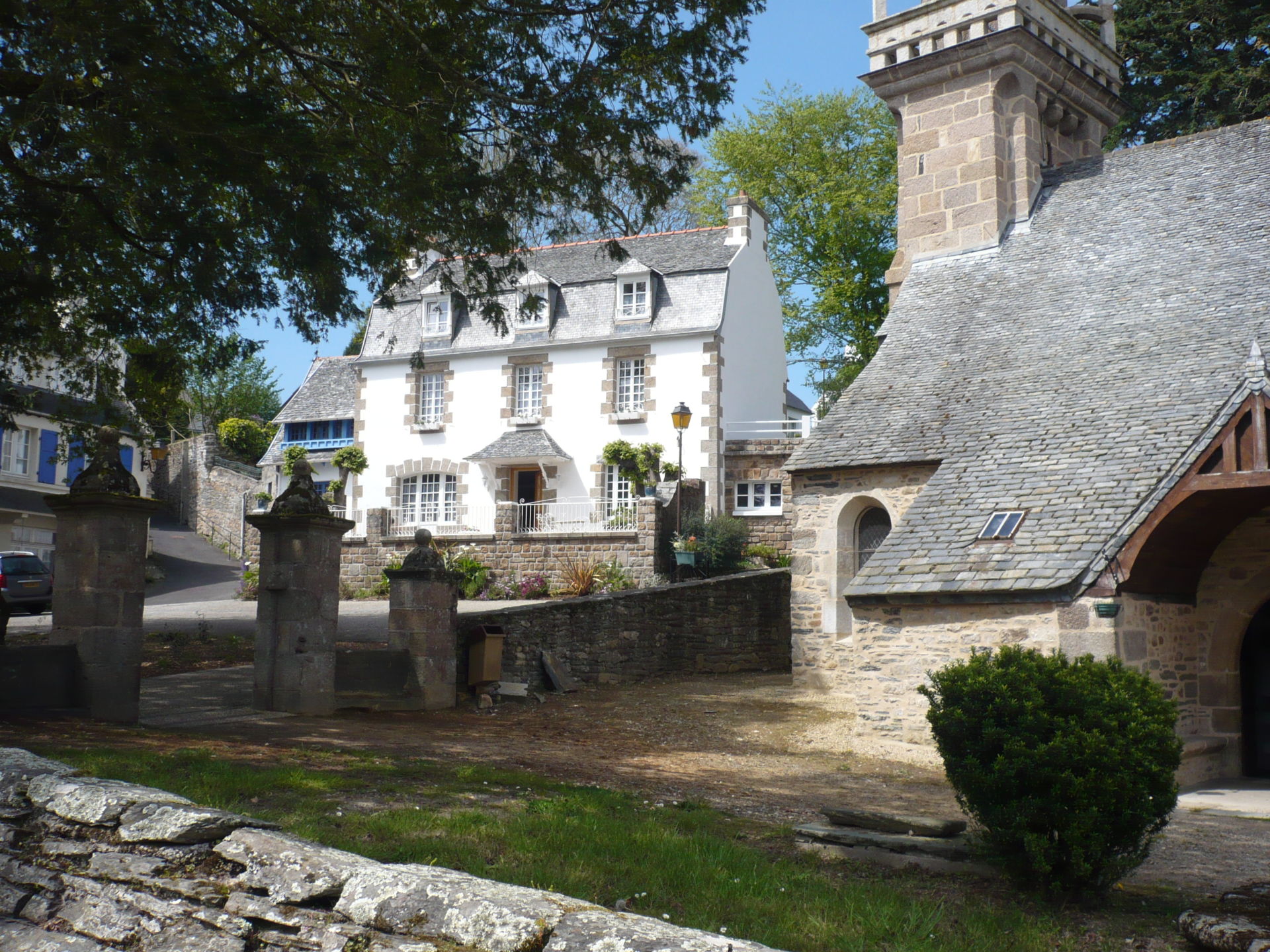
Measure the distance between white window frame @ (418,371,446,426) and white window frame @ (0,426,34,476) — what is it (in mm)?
11892

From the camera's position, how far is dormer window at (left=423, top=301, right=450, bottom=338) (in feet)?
98.8

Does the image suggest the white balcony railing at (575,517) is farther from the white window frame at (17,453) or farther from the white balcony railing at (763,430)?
the white window frame at (17,453)

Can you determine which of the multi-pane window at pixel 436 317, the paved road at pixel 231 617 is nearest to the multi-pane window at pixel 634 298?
the multi-pane window at pixel 436 317

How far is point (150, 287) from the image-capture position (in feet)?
36.3

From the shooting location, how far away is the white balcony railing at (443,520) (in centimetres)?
2550

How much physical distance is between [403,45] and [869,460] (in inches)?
365

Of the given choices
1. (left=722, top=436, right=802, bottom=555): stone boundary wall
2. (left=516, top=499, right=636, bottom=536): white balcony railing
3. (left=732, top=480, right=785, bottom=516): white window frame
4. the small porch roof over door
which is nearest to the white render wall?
the small porch roof over door

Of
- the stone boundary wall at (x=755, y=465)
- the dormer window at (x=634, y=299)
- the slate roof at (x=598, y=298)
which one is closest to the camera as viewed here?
the stone boundary wall at (x=755, y=465)

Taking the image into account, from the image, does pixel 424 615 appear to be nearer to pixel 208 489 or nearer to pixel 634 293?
pixel 634 293

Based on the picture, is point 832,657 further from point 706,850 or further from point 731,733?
point 706,850

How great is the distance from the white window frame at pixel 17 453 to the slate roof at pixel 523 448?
46.3 feet

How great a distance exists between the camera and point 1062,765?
18.5ft

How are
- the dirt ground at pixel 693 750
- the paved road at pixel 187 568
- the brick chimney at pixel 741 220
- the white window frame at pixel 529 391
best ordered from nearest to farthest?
the dirt ground at pixel 693 750, the paved road at pixel 187 568, the brick chimney at pixel 741 220, the white window frame at pixel 529 391

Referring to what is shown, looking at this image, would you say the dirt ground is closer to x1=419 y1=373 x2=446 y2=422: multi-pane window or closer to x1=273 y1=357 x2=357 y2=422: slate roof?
x1=419 y1=373 x2=446 y2=422: multi-pane window
